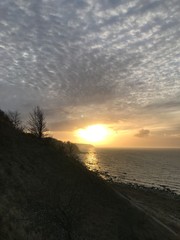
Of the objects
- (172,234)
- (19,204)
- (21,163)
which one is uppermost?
(21,163)

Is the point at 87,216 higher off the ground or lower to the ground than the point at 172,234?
higher

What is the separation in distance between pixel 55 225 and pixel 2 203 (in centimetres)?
699

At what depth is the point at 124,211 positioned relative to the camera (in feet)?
139

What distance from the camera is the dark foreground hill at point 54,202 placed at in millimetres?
29953

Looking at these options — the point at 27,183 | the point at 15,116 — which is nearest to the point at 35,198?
the point at 27,183

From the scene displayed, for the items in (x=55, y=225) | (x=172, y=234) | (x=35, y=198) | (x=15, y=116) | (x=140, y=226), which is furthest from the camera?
(x=15, y=116)

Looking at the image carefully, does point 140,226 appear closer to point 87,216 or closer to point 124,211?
point 124,211

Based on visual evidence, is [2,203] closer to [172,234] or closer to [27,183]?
[27,183]

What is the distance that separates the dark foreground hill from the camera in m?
30.0

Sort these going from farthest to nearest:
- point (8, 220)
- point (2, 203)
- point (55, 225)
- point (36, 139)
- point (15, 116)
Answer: point (15, 116), point (36, 139), point (55, 225), point (2, 203), point (8, 220)

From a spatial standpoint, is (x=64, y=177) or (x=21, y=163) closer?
(x=21, y=163)

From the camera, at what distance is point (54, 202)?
117 ft

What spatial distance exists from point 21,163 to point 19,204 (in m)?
10.5

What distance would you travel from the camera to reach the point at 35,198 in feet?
117
